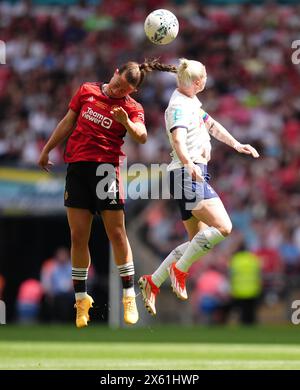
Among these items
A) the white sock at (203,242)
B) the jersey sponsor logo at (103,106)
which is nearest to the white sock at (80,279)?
the white sock at (203,242)

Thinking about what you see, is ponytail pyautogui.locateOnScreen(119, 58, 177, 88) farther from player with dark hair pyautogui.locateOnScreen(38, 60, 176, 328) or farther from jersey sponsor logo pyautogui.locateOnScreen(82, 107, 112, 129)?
jersey sponsor logo pyautogui.locateOnScreen(82, 107, 112, 129)

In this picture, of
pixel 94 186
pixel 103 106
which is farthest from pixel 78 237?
pixel 103 106

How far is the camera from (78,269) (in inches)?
486

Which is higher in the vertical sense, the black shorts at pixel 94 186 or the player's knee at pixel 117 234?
the black shorts at pixel 94 186

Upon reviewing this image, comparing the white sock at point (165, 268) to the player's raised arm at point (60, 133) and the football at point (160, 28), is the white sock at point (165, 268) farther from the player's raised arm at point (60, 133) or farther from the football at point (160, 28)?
the football at point (160, 28)

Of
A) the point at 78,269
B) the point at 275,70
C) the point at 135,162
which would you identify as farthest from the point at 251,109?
the point at 78,269

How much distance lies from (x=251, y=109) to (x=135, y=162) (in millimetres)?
3491

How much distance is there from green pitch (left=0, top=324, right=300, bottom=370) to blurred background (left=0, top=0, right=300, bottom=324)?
4.39 feet

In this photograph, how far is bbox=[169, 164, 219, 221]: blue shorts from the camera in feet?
38.9

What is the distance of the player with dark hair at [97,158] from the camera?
11.9 meters

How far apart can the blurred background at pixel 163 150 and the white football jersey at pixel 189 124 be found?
26.3ft

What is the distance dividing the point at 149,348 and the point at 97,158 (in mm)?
4055

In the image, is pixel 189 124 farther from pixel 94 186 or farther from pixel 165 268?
pixel 165 268

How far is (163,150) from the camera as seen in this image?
24094 millimetres
